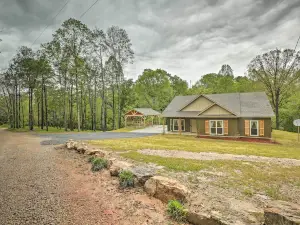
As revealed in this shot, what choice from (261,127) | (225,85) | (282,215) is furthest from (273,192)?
(225,85)

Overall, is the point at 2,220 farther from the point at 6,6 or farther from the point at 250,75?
the point at 250,75

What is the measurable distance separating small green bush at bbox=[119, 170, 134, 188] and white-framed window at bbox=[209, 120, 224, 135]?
624 inches

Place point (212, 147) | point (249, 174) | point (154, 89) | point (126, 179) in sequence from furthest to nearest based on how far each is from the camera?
point (154, 89) < point (212, 147) < point (249, 174) < point (126, 179)

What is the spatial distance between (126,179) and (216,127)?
16244 mm

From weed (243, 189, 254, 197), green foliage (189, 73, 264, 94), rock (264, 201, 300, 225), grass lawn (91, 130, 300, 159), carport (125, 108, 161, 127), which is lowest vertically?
grass lawn (91, 130, 300, 159)

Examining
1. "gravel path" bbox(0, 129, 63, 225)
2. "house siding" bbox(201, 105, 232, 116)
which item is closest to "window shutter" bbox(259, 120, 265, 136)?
"house siding" bbox(201, 105, 232, 116)

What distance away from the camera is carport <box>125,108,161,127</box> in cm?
3071

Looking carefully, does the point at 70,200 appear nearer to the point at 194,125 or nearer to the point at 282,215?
the point at 282,215

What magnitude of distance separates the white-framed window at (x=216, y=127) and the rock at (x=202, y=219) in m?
17.1

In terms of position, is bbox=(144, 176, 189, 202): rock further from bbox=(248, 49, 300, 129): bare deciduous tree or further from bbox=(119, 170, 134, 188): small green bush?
bbox=(248, 49, 300, 129): bare deciduous tree

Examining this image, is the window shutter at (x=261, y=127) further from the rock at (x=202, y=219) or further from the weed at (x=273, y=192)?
the rock at (x=202, y=219)

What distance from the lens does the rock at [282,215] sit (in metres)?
2.92

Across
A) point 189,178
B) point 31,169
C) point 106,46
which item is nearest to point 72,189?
point 31,169

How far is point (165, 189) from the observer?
470cm
